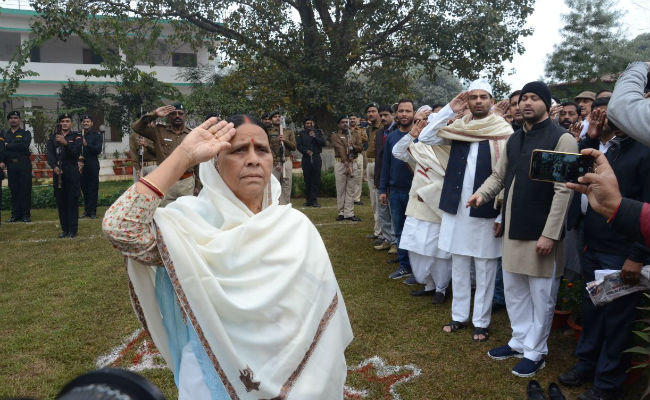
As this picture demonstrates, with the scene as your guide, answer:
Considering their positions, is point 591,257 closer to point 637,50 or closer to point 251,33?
point 251,33

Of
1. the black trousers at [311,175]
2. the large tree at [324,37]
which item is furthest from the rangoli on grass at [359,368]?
the large tree at [324,37]

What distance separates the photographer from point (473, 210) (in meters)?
4.70

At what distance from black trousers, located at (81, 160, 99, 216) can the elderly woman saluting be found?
9912 millimetres

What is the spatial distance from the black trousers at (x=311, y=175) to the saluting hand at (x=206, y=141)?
11.3 m

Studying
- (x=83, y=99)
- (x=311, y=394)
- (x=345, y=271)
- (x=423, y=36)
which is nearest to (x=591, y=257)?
(x=311, y=394)

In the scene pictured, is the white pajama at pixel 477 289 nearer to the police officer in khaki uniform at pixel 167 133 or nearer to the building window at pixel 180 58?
the police officer in khaki uniform at pixel 167 133

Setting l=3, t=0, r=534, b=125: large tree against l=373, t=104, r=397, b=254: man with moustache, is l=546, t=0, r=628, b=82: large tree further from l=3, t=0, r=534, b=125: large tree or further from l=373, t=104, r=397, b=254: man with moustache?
l=373, t=104, r=397, b=254: man with moustache

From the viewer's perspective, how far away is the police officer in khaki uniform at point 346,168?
36.9 ft

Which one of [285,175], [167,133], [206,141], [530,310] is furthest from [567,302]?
[285,175]

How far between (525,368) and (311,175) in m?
9.79

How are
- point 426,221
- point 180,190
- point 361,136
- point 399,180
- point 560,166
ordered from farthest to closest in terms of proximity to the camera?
1. point 361,136
2. point 399,180
3. point 180,190
4. point 426,221
5. point 560,166

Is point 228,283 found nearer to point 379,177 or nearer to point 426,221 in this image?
point 426,221

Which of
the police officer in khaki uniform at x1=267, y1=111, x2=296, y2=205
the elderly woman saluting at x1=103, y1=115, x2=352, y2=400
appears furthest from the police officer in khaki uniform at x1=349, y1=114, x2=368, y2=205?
the elderly woman saluting at x1=103, y1=115, x2=352, y2=400

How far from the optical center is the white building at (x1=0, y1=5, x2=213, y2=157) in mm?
27172
